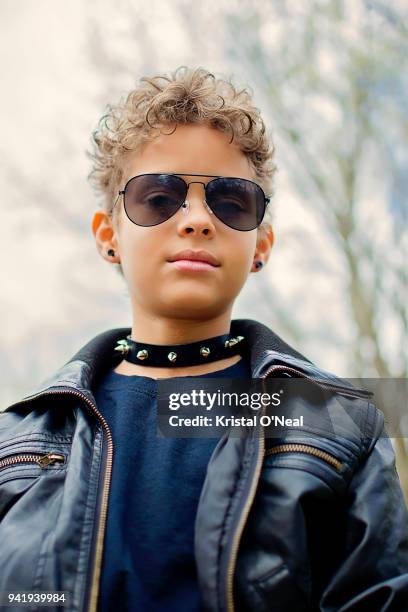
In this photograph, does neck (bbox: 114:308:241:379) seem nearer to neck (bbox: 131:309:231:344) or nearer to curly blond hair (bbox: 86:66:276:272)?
neck (bbox: 131:309:231:344)

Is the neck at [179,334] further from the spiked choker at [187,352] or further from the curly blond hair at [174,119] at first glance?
the curly blond hair at [174,119]

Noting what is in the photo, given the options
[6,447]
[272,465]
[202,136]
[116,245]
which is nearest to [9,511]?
[6,447]

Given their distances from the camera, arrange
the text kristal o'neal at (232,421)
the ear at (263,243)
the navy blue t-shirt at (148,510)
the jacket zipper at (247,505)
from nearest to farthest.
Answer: the jacket zipper at (247,505) < the navy blue t-shirt at (148,510) < the text kristal o'neal at (232,421) < the ear at (263,243)

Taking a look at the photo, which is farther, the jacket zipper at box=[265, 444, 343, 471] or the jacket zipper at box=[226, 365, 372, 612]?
the jacket zipper at box=[265, 444, 343, 471]

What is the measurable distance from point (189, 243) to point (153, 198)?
0.17m

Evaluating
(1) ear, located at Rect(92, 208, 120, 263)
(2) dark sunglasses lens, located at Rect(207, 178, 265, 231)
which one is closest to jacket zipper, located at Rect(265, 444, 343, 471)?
(2) dark sunglasses lens, located at Rect(207, 178, 265, 231)

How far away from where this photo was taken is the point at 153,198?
1.72 m

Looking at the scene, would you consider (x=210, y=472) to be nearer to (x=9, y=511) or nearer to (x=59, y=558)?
(x=59, y=558)

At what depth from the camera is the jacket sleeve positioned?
1260 millimetres

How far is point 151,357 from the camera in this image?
5.92 ft

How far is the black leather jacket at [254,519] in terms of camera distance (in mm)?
1287

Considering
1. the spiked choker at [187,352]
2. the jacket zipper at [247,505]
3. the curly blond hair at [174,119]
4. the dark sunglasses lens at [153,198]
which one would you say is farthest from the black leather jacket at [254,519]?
the curly blond hair at [174,119]

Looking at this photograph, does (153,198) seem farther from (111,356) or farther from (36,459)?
(36,459)

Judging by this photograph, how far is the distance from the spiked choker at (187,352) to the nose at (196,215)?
0.33 metres
